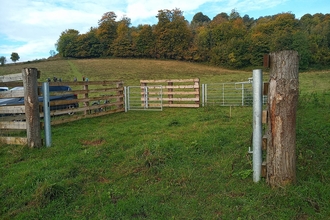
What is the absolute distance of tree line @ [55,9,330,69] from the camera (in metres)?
53.8

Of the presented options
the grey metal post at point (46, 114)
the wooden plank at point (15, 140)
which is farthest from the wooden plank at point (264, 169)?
the wooden plank at point (15, 140)

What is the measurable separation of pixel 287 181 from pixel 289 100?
1.02 meters

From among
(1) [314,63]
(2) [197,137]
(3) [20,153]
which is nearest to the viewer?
(3) [20,153]

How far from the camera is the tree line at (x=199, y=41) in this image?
53.8m

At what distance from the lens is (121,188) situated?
11.9ft

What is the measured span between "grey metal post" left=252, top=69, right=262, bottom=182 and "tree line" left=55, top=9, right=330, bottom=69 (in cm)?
5158

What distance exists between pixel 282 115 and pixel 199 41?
62.6m

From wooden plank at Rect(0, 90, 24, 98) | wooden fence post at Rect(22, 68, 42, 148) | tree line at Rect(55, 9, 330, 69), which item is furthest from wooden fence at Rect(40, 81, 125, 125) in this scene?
tree line at Rect(55, 9, 330, 69)

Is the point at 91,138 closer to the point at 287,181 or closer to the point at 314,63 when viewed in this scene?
the point at 287,181

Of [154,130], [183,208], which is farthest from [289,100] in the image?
[154,130]

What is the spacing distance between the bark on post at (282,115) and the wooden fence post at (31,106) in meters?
4.53

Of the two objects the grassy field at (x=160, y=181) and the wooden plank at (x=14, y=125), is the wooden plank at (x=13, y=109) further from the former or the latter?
the grassy field at (x=160, y=181)

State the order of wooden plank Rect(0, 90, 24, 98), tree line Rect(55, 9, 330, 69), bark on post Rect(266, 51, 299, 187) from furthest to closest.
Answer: tree line Rect(55, 9, 330, 69) < wooden plank Rect(0, 90, 24, 98) < bark on post Rect(266, 51, 299, 187)

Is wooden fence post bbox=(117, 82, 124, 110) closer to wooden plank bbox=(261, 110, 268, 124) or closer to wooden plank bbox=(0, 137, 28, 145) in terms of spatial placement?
wooden plank bbox=(0, 137, 28, 145)
